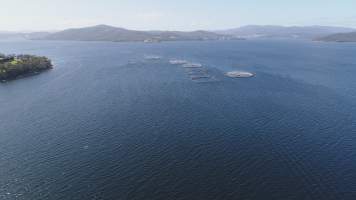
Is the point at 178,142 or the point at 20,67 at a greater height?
the point at 20,67

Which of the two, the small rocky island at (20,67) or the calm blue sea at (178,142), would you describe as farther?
the small rocky island at (20,67)

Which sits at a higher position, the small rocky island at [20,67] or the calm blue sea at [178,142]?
the small rocky island at [20,67]

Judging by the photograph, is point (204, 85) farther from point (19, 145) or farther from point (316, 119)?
point (19, 145)

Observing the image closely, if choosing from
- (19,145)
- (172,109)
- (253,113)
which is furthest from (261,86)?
(19,145)

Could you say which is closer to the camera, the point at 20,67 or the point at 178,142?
the point at 178,142
